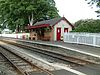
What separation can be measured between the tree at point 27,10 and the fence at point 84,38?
21427mm

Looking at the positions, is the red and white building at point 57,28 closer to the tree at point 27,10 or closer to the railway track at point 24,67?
the tree at point 27,10

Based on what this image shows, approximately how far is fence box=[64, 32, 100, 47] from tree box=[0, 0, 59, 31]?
2143 cm

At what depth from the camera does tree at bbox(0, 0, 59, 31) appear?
48.9 m

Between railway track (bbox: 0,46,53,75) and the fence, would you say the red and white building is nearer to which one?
the fence

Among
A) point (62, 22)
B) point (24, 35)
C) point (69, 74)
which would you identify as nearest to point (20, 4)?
point (24, 35)

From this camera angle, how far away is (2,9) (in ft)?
183

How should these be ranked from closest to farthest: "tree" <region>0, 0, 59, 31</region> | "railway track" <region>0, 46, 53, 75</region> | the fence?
"railway track" <region>0, 46, 53, 75</region>, the fence, "tree" <region>0, 0, 59, 31</region>

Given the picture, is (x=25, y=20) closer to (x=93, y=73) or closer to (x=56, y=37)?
(x=56, y=37)

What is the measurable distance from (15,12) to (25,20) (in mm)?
3675

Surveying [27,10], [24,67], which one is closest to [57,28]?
[27,10]

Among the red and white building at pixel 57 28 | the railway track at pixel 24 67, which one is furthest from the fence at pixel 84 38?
the railway track at pixel 24 67

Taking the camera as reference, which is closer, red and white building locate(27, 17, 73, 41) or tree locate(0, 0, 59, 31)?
red and white building locate(27, 17, 73, 41)

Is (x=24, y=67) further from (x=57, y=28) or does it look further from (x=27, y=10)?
(x=27, y=10)

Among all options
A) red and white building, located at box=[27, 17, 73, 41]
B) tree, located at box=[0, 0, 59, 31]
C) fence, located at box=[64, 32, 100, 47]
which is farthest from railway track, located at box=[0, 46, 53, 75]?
tree, located at box=[0, 0, 59, 31]
